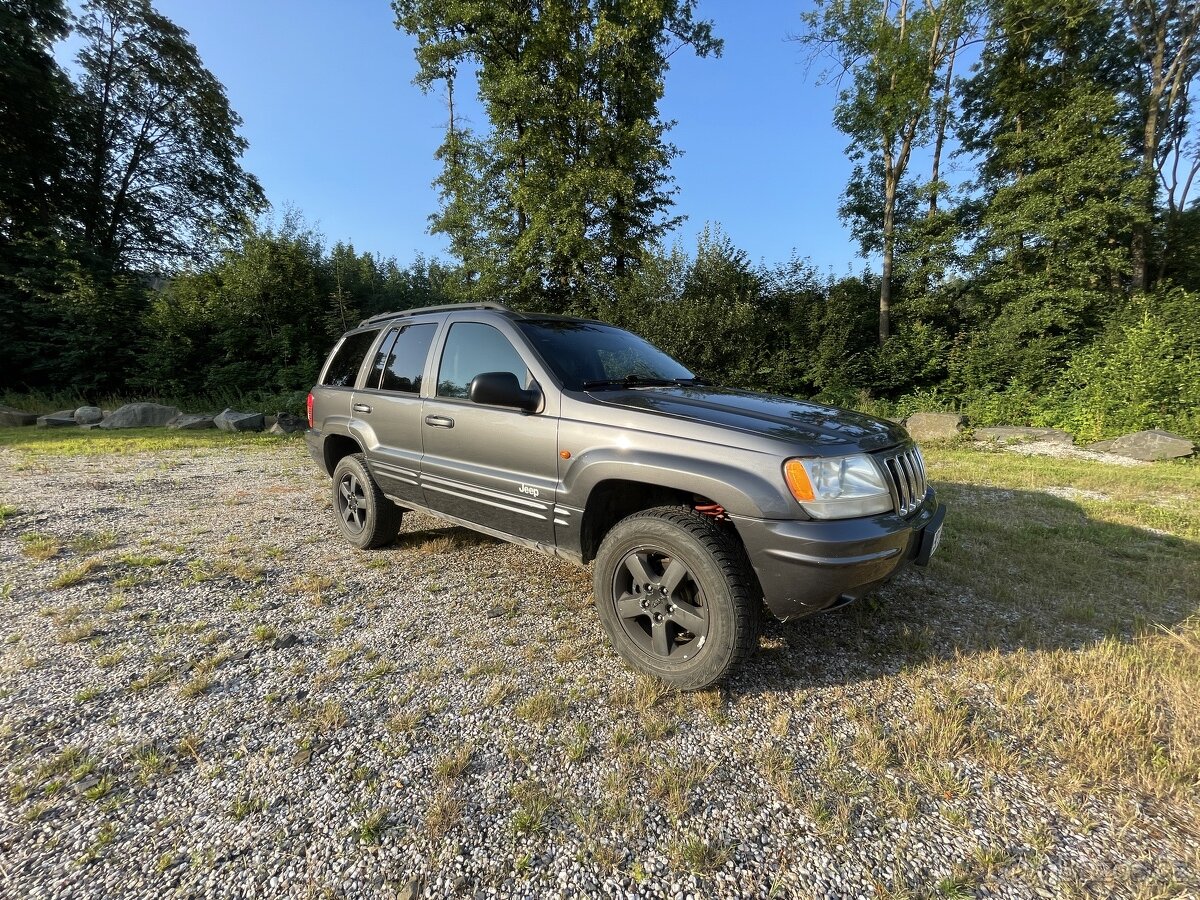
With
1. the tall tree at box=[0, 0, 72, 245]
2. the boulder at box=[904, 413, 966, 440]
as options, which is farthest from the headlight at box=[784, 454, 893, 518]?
the tall tree at box=[0, 0, 72, 245]

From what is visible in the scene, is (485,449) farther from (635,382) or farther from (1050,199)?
(1050,199)

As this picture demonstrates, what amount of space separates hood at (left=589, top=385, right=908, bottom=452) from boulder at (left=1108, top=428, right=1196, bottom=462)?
8.70 meters

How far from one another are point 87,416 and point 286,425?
446cm

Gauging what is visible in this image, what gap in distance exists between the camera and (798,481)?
199 centimetres

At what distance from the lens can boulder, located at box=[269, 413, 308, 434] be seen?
10.9 metres

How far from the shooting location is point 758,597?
216 cm

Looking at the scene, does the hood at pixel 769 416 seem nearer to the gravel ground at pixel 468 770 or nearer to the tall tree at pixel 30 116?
the gravel ground at pixel 468 770

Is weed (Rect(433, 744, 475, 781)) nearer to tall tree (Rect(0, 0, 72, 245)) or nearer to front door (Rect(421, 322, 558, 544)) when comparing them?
front door (Rect(421, 322, 558, 544))

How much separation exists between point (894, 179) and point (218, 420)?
19.4 metres

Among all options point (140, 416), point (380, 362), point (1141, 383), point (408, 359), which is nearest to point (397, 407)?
point (408, 359)

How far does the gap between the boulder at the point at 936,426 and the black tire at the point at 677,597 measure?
9.98m

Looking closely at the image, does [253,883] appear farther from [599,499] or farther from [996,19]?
[996,19]

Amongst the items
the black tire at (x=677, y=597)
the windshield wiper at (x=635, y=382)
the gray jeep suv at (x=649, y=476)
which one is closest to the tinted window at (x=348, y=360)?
the gray jeep suv at (x=649, y=476)

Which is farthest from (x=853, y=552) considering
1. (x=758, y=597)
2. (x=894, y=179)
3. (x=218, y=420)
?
(x=894, y=179)
